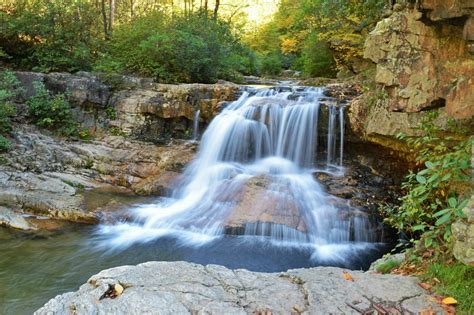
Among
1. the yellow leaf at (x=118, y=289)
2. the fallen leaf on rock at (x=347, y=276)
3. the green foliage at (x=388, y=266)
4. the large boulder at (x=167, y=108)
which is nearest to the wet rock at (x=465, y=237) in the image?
the fallen leaf on rock at (x=347, y=276)

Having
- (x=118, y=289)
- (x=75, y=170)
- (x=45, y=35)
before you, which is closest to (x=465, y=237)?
(x=118, y=289)

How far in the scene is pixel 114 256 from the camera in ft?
20.3

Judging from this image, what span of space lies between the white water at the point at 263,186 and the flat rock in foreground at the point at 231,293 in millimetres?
3232

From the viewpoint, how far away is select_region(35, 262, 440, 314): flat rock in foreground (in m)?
2.76

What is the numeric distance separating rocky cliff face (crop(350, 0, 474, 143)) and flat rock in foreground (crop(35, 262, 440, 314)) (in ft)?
9.62

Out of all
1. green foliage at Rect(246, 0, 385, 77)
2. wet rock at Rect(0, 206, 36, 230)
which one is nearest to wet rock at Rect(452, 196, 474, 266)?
wet rock at Rect(0, 206, 36, 230)

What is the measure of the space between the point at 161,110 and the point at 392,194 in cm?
646

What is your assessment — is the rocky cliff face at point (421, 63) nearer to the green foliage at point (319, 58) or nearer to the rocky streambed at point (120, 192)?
the rocky streambed at point (120, 192)

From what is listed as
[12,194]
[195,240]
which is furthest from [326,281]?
[12,194]

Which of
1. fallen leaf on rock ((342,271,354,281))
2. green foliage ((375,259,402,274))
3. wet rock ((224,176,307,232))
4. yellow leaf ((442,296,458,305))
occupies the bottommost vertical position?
wet rock ((224,176,307,232))

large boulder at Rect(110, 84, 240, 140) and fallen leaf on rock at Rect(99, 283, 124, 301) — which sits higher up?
large boulder at Rect(110, 84, 240, 140)

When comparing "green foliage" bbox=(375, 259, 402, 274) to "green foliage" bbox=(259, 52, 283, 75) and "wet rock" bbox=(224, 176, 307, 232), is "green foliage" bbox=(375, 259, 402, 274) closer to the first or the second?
"wet rock" bbox=(224, 176, 307, 232)

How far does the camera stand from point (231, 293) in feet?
9.89

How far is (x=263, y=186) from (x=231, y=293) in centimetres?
503
